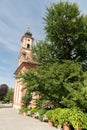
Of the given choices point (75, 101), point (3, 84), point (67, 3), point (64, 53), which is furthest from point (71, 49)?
point (3, 84)

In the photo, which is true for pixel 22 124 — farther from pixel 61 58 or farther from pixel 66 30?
pixel 66 30

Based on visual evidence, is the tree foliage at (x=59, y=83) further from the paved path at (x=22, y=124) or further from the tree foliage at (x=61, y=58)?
the paved path at (x=22, y=124)

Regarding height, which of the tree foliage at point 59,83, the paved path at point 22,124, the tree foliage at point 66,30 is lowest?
the paved path at point 22,124

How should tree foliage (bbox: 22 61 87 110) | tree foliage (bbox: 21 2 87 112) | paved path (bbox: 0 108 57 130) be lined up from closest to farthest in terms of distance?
paved path (bbox: 0 108 57 130) < tree foliage (bbox: 22 61 87 110) < tree foliage (bbox: 21 2 87 112)

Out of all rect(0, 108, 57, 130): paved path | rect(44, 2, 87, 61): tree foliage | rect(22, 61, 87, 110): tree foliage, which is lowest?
rect(0, 108, 57, 130): paved path

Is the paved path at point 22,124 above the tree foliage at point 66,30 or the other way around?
the other way around

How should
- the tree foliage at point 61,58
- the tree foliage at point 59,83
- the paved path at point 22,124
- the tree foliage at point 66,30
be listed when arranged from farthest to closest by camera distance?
the tree foliage at point 66,30 < the tree foliage at point 61,58 < the tree foliage at point 59,83 < the paved path at point 22,124

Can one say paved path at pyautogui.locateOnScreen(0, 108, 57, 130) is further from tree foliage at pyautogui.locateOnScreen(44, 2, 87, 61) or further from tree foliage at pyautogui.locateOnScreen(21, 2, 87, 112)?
tree foliage at pyautogui.locateOnScreen(44, 2, 87, 61)

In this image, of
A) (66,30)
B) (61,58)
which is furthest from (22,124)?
(66,30)

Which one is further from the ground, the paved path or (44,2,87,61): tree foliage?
(44,2,87,61): tree foliage

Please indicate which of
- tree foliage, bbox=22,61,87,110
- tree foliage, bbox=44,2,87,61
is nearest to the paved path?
tree foliage, bbox=22,61,87,110

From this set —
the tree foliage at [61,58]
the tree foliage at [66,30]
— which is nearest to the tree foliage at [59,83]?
the tree foliage at [61,58]

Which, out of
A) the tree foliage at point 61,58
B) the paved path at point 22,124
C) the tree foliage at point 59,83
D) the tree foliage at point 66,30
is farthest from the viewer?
the tree foliage at point 66,30

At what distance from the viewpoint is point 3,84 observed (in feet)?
283
